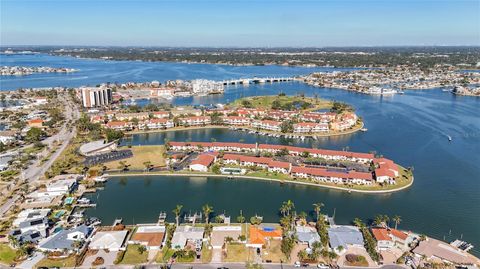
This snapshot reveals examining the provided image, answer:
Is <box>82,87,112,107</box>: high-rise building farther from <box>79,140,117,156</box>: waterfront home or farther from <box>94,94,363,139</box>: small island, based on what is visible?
<box>79,140,117,156</box>: waterfront home

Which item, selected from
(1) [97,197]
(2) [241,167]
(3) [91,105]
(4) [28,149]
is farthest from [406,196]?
(3) [91,105]

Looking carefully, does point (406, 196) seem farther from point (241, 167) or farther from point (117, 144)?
point (117, 144)

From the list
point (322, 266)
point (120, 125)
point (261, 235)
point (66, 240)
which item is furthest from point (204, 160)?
point (120, 125)

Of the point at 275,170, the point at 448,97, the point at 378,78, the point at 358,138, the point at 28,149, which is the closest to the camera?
the point at 275,170

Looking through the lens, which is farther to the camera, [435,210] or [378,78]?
[378,78]

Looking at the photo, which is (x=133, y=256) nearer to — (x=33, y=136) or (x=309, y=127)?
(x=33, y=136)

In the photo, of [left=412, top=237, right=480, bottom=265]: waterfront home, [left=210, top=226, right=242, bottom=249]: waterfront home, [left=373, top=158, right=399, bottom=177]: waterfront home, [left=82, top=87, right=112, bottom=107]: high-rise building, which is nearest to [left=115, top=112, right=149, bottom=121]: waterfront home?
[left=82, top=87, right=112, bottom=107]: high-rise building
